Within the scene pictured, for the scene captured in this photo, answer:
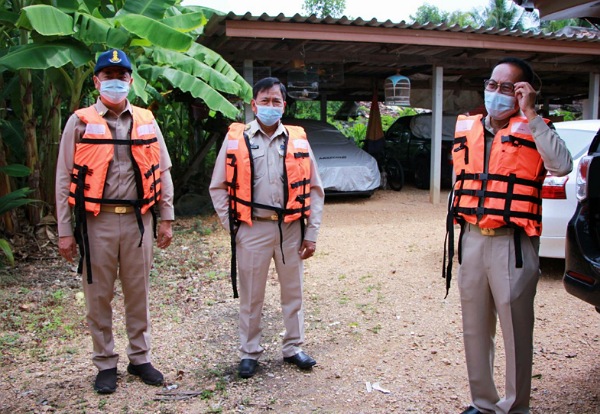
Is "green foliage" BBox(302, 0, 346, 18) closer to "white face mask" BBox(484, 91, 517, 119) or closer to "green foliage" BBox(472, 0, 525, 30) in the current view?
"green foliage" BBox(472, 0, 525, 30)

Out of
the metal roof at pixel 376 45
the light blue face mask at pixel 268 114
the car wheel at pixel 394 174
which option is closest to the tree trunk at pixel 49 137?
the metal roof at pixel 376 45

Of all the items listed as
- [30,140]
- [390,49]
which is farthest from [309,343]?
[390,49]

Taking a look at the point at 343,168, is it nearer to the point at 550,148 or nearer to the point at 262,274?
the point at 262,274

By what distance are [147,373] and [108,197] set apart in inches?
45.2

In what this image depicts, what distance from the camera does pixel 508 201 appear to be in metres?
2.96

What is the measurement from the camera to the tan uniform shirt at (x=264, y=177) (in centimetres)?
389

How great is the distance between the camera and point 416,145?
45.3ft

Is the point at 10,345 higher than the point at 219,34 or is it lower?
lower

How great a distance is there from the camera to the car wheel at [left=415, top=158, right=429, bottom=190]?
44.9 ft

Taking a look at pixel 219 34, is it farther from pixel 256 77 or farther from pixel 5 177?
pixel 5 177

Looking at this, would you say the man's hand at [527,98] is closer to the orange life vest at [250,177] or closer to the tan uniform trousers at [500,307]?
the tan uniform trousers at [500,307]

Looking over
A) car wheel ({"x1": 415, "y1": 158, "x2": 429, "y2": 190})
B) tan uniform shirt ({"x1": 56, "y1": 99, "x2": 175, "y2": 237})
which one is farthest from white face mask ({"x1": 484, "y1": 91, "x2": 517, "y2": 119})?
car wheel ({"x1": 415, "y1": 158, "x2": 429, "y2": 190})

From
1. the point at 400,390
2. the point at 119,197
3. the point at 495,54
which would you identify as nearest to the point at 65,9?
the point at 119,197

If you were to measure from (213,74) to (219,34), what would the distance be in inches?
84.3
